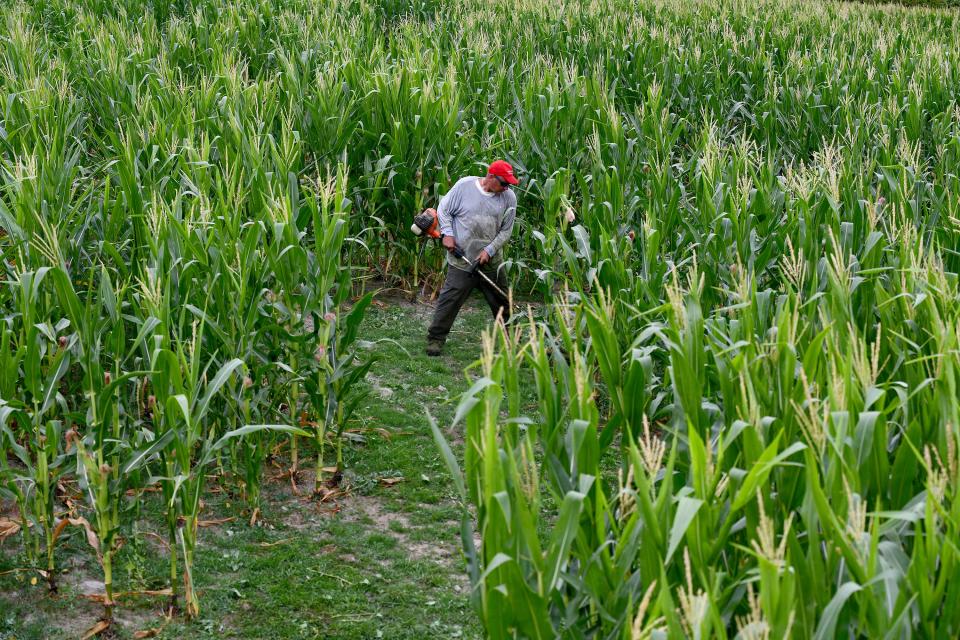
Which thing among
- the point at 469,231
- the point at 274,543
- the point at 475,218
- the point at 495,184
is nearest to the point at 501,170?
the point at 495,184

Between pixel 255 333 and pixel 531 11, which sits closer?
pixel 255 333

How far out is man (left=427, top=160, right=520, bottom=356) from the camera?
8531 mm

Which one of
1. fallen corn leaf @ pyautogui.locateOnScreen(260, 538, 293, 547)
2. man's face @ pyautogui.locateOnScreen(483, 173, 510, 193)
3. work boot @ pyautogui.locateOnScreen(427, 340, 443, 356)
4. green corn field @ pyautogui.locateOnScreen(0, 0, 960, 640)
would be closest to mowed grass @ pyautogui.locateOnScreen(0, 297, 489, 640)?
fallen corn leaf @ pyautogui.locateOnScreen(260, 538, 293, 547)

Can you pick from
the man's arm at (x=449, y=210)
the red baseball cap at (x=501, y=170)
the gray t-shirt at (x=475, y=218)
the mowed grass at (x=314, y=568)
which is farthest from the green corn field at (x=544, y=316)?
the man's arm at (x=449, y=210)

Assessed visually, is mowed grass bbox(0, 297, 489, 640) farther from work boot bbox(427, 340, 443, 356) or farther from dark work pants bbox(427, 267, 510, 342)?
dark work pants bbox(427, 267, 510, 342)

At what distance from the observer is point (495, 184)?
27.7 feet

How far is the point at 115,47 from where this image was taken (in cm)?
1245

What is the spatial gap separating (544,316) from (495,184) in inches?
44.1

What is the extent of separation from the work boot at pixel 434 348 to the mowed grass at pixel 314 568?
1.55 meters

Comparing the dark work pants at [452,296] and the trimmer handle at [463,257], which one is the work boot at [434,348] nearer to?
the dark work pants at [452,296]

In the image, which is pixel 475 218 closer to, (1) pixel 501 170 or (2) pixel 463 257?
(2) pixel 463 257

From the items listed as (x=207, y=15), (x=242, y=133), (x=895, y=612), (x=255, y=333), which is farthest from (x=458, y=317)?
(x=207, y=15)

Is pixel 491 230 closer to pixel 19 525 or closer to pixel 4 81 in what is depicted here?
pixel 19 525

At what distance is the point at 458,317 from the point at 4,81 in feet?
17.9
